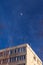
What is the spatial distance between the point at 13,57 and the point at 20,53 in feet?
15.0

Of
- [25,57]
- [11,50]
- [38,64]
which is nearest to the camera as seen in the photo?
[25,57]

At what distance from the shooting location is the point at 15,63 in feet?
256

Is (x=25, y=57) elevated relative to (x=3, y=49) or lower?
lower

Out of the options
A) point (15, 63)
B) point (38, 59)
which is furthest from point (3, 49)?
point (38, 59)

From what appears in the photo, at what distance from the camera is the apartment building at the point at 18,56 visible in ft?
251

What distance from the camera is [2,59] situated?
83438 mm

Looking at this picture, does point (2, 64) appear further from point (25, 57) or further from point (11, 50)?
point (25, 57)

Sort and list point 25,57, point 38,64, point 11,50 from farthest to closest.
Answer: point 38,64, point 11,50, point 25,57

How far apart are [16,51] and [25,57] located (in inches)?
235

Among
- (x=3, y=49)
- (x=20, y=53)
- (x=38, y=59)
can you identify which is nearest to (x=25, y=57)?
(x=20, y=53)

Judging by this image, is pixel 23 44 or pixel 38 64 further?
pixel 38 64

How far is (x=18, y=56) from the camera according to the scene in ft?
255

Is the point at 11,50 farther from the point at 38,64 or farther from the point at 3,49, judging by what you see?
the point at 38,64

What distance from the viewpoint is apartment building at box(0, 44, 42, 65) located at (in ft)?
251
